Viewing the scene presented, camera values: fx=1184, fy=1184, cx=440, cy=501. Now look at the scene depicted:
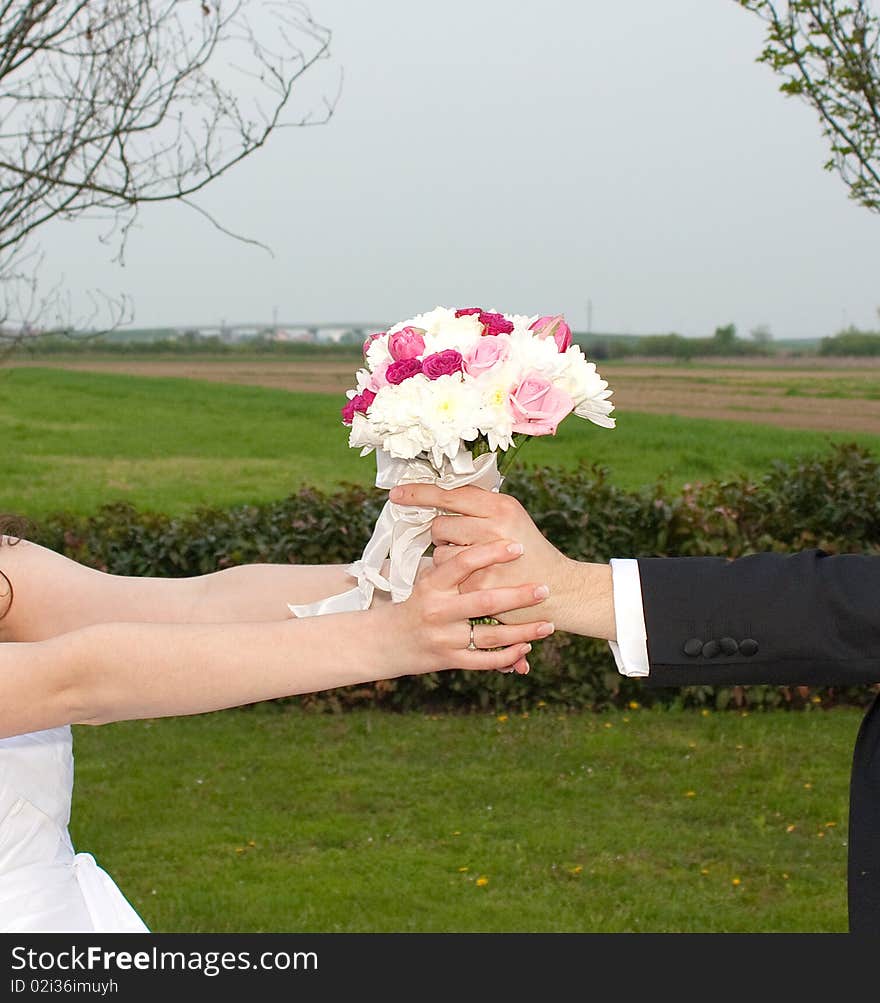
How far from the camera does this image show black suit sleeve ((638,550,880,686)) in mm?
2492

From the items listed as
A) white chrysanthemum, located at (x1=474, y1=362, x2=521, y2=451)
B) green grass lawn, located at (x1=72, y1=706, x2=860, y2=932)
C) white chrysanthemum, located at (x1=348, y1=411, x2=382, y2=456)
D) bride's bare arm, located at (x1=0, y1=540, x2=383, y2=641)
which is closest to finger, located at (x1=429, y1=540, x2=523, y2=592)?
white chrysanthemum, located at (x1=474, y1=362, x2=521, y2=451)

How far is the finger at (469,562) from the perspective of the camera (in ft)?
9.04

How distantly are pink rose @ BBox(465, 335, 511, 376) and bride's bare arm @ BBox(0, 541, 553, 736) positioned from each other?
424mm

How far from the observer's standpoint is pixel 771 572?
8.49 feet

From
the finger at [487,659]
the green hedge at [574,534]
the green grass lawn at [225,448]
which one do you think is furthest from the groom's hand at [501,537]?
the green grass lawn at [225,448]

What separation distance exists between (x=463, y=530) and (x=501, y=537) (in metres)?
0.10

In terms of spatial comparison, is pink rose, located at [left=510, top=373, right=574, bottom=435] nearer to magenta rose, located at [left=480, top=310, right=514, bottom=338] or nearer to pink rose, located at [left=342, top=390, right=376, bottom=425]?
magenta rose, located at [left=480, top=310, right=514, bottom=338]

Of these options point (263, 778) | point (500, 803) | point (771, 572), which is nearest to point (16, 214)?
point (263, 778)

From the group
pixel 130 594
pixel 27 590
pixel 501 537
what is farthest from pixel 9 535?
pixel 501 537

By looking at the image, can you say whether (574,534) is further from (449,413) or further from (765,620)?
(765,620)

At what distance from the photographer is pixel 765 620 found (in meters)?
2.55
